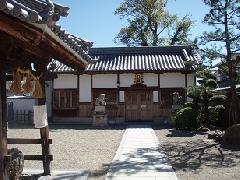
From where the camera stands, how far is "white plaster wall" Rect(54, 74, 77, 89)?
25.4 meters

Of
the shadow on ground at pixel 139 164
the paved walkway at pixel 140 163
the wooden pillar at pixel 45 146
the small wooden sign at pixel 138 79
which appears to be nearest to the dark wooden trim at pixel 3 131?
the wooden pillar at pixel 45 146

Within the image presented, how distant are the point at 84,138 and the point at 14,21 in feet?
41.3

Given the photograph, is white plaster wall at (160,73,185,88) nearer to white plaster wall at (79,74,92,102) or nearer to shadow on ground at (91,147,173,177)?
white plaster wall at (79,74,92,102)

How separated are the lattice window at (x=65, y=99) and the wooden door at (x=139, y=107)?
11.2ft

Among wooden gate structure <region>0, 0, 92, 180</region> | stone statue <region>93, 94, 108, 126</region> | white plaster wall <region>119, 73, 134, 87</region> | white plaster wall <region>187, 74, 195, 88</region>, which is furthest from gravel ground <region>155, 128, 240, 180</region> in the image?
white plaster wall <region>119, 73, 134, 87</region>

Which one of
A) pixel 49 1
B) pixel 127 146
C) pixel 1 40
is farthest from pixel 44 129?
pixel 127 146

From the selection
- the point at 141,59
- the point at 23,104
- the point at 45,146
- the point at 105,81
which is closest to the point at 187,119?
the point at 105,81

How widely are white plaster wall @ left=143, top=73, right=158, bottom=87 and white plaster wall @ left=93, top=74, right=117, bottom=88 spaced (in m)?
1.95

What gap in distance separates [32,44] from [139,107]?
2012 cm

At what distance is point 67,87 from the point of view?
2545 cm

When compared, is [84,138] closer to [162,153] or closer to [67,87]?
[162,153]

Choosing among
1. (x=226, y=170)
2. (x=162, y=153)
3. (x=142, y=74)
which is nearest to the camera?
(x=226, y=170)

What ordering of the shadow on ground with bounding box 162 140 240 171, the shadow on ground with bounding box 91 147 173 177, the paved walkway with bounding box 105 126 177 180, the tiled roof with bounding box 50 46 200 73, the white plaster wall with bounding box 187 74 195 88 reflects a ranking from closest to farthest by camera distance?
the paved walkway with bounding box 105 126 177 180, the shadow on ground with bounding box 91 147 173 177, the shadow on ground with bounding box 162 140 240 171, the tiled roof with bounding box 50 46 200 73, the white plaster wall with bounding box 187 74 195 88

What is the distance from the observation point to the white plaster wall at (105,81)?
2522 centimetres
